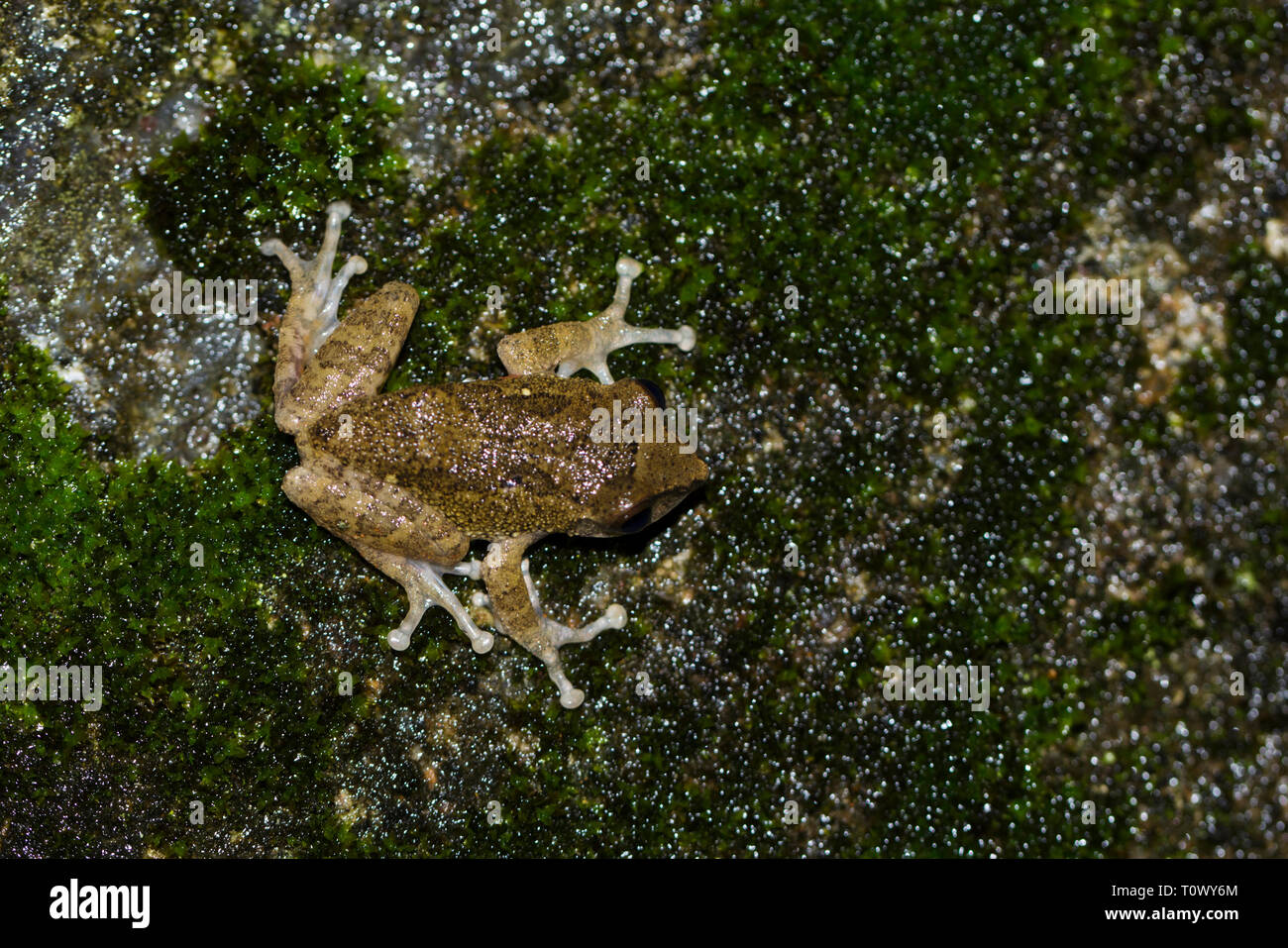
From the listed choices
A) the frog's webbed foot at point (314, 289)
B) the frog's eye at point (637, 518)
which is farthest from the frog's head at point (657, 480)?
the frog's webbed foot at point (314, 289)

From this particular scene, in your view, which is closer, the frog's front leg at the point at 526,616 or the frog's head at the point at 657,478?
the frog's head at the point at 657,478

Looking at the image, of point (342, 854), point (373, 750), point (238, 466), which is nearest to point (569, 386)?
point (238, 466)

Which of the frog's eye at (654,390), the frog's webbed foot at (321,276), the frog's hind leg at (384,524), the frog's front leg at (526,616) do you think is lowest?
the frog's front leg at (526,616)

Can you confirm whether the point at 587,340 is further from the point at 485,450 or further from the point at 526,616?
the point at 526,616

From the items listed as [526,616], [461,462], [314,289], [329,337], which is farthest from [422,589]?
[314,289]

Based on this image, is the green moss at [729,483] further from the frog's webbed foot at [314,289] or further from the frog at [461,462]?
the frog at [461,462]

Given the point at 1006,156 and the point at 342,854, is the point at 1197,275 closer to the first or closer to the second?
the point at 1006,156
